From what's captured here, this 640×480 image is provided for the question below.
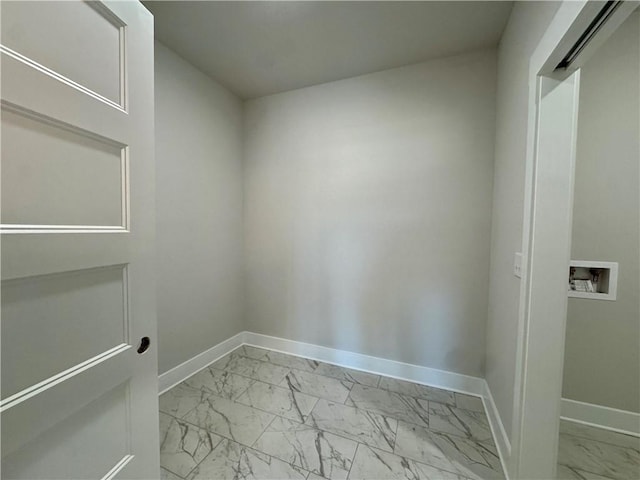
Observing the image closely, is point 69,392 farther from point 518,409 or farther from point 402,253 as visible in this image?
point 402,253

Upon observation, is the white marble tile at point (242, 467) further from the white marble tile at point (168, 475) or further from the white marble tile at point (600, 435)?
the white marble tile at point (600, 435)

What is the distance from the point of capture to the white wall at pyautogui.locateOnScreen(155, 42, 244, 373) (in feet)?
6.27

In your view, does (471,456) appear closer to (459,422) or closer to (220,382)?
(459,422)

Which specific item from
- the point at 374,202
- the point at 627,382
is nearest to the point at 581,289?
the point at 627,382

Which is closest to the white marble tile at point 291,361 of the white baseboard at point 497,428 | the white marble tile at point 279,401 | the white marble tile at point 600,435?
the white marble tile at point 279,401

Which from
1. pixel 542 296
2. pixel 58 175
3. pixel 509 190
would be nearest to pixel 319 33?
pixel 509 190

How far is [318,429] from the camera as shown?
159 centimetres

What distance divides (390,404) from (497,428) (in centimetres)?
66

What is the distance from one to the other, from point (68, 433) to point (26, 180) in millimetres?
750

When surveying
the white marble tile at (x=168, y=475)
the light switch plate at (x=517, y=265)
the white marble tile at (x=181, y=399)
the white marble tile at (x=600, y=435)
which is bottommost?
the white marble tile at (x=168, y=475)

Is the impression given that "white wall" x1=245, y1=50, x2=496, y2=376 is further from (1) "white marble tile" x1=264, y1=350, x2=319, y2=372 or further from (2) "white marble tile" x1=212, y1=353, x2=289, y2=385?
(2) "white marble tile" x1=212, y1=353, x2=289, y2=385

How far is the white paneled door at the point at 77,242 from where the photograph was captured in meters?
0.61

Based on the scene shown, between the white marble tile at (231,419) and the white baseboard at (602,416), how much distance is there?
81.6 inches

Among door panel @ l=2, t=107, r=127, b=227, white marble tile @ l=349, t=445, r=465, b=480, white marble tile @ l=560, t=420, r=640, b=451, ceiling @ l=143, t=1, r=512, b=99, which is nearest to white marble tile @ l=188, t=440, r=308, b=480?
white marble tile @ l=349, t=445, r=465, b=480
